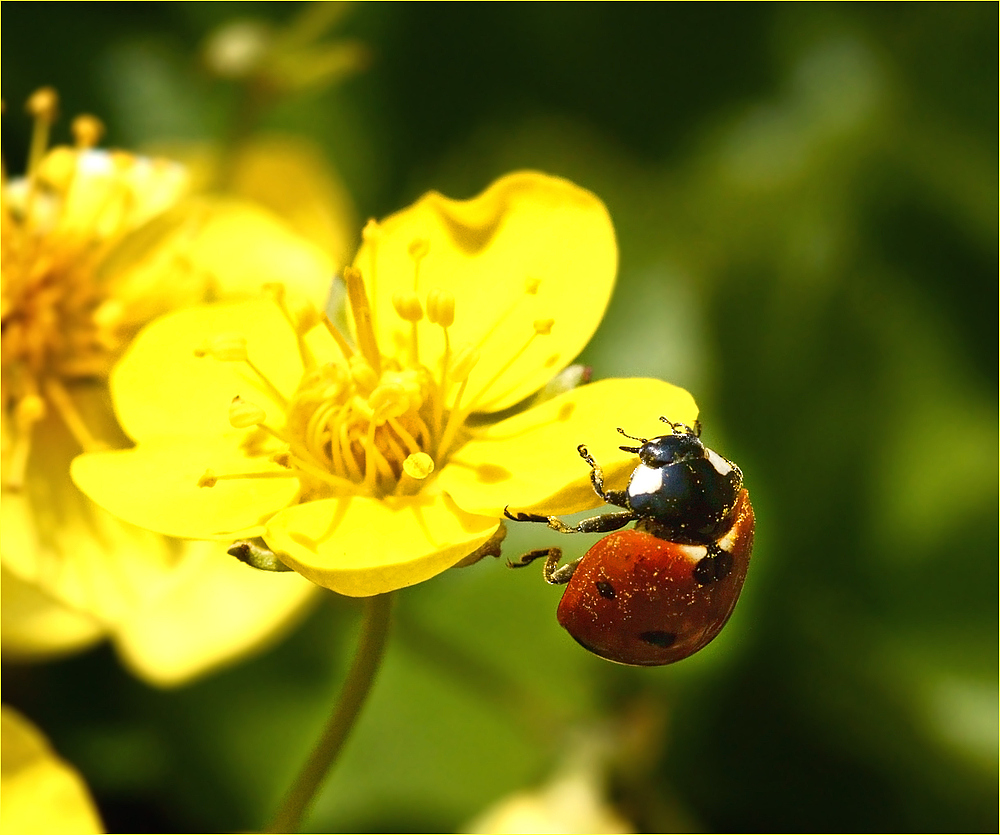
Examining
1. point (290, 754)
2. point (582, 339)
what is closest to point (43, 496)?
point (290, 754)

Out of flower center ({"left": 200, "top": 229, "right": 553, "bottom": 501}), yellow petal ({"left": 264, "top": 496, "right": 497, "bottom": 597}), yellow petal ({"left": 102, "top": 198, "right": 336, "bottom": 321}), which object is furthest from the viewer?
yellow petal ({"left": 102, "top": 198, "right": 336, "bottom": 321})

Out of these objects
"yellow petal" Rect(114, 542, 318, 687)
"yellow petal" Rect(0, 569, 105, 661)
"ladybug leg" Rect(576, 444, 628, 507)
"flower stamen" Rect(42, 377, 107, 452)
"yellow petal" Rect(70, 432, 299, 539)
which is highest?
"ladybug leg" Rect(576, 444, 628, 507)

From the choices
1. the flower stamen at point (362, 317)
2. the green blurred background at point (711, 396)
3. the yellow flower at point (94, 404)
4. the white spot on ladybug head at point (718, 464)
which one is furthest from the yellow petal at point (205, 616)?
the white spot on ladybug head at point (718, 464)

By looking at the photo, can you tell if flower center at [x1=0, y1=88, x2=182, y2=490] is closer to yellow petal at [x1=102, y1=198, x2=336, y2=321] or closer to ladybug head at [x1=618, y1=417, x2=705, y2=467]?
yellow petal at [x1=102, y1=198, x2=336, y2=321]

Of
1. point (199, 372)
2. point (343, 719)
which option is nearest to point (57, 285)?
point (199, 372)

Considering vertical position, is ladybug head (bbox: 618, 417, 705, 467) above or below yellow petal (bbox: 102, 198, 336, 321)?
above

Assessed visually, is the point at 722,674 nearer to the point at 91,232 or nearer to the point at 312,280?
the point at 312,280

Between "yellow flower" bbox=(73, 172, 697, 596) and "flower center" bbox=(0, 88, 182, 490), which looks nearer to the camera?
"yellow flower" bbox=(73, 172, 697, 596)

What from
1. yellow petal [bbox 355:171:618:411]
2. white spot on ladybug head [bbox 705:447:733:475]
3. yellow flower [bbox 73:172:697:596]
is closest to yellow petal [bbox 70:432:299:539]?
yellow flower [bbox 73:172:697:596]

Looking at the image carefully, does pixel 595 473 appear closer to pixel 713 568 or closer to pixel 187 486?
pixel 713 568
